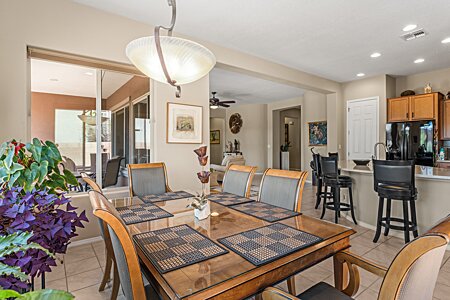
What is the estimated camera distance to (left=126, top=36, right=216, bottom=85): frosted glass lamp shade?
1707 mm

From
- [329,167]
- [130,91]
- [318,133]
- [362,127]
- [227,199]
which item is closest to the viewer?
[227,199]

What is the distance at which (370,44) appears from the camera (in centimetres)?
391

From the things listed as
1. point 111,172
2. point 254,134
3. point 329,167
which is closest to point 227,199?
point 329,167

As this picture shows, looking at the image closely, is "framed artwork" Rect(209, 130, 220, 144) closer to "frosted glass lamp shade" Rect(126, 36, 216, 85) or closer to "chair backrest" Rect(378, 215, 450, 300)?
"frosted glass lamp shade" Rect(126, 36, 216, 85)

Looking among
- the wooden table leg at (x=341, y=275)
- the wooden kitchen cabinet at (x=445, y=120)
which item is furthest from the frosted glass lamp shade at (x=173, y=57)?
the wooden kitchen cabinet at (x=445, y=120)

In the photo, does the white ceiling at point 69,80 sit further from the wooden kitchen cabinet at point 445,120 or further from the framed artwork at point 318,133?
the wooden kitchen cabinet at point 445,120

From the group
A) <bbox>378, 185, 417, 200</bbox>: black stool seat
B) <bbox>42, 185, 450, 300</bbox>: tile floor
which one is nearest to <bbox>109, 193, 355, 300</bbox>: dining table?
<bbox>42, 185, 450, 300</bbox>: tile floor

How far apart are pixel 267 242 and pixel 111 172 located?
335 centimetres

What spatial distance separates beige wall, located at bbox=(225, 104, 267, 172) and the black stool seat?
6718 millimetres

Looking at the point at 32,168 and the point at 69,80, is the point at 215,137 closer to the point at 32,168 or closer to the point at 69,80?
the point at 69,80

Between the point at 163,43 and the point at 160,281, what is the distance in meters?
1.50

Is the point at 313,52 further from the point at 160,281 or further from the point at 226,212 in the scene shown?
the point at 160,281

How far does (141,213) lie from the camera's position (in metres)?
1.76

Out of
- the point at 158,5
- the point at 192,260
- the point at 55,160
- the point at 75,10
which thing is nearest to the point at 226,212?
the point at 192,260
